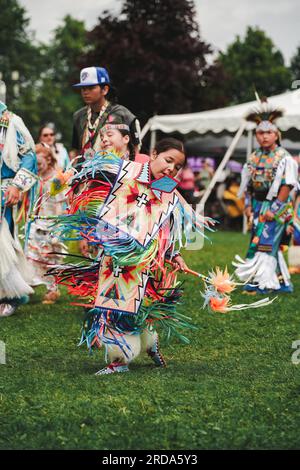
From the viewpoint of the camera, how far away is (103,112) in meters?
6.11

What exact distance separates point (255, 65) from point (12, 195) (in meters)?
44.4

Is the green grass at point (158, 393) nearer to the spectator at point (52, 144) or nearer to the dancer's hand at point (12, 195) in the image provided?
the dancer's hand at point (12, 195)

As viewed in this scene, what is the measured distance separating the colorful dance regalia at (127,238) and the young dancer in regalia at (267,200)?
325cm

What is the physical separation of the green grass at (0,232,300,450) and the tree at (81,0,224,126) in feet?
77.1

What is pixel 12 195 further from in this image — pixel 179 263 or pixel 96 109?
pixel 179 263

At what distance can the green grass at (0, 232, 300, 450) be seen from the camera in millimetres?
3416

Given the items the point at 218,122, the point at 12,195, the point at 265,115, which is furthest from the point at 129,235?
the point at 218,122

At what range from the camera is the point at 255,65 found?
1944 inches

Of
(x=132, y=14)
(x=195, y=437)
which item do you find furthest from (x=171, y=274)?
(x=132, y=14)

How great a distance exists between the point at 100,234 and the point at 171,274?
18.6 inches

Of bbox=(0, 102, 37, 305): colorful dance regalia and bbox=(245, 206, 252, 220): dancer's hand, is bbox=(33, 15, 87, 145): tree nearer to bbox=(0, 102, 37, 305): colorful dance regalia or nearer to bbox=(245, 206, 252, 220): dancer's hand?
bbox=(245, 206, 252, 220): dancer's hand

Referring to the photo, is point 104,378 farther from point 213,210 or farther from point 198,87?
point 198,87

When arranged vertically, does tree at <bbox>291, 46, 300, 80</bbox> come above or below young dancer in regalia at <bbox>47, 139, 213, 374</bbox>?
above

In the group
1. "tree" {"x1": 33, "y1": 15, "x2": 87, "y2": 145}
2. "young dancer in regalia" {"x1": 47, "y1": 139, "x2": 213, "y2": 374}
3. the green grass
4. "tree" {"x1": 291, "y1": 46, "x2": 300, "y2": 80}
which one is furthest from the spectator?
"tree" {"x1": 291, "y1": 46, "x2": 300, "y2": 80}
